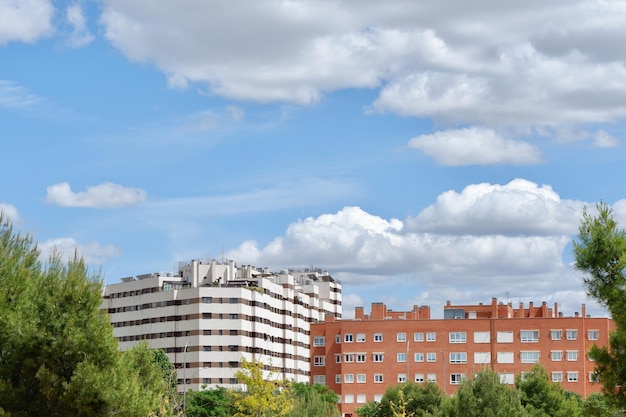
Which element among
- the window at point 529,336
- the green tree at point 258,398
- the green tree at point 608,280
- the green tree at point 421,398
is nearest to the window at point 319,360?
the window at point 529,336

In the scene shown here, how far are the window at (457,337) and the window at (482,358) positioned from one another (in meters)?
2.51

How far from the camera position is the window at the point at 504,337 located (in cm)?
14475

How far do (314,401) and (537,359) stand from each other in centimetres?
7464

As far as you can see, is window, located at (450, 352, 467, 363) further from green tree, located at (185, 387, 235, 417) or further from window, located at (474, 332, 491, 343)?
green tree, located at (185, 387, 235, 417)

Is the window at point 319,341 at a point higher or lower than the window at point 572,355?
higher

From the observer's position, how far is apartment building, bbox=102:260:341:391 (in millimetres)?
144875

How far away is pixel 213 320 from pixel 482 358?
116 feet

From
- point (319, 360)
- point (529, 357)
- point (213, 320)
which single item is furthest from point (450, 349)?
point (213, 320)

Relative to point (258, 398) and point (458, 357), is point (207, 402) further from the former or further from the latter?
point (258, 398)

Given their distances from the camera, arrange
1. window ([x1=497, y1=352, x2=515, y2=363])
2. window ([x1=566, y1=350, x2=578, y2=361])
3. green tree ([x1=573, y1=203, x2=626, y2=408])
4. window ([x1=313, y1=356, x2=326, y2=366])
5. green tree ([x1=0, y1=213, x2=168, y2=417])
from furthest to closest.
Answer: window ([x1=313, y1=356, x2=326, y2=366]) < window ([x1=497, y1=352, x2=515, y2=363]) < window ([x1=566, y1=350, x2=578, y2=361]) < green tree ([x1=0, y1=213, x2=168, y2=417]) < green tree ([x1=573, y1=203, x2=626, y2=408])

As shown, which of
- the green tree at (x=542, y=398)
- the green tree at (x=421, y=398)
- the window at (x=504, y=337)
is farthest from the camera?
the window at (x=504, y=337)

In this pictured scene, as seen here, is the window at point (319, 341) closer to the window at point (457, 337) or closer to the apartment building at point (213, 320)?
the apartment building at point (213, 320)

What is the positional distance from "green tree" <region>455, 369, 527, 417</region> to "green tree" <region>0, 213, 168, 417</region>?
130ft

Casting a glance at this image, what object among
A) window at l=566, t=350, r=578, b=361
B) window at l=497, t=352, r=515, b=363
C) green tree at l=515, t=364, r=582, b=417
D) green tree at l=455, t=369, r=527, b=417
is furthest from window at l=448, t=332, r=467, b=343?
green tree at l=455, t=369, r=527, b=417
